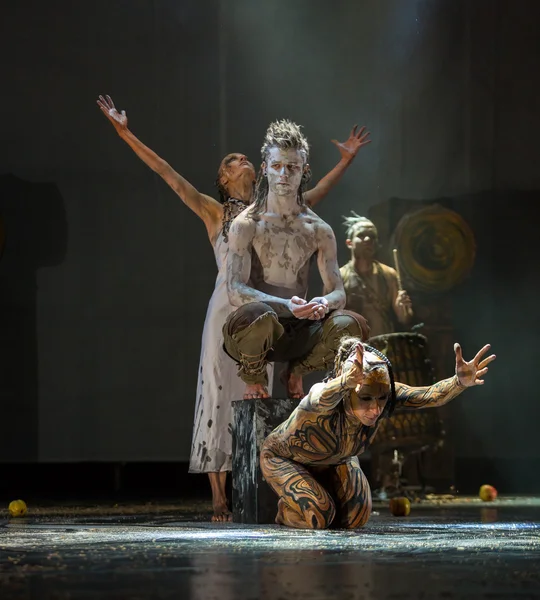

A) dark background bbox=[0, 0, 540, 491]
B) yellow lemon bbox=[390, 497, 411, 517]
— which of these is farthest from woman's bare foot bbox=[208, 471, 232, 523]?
dark background bbox=[0, 0, 540, 491]

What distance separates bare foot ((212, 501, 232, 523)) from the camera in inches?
179

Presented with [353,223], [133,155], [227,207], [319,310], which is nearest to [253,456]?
[319,310]

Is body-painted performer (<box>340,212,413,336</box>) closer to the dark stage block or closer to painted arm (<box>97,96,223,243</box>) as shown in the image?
painted arm (<box>97,96,223,243</box>)

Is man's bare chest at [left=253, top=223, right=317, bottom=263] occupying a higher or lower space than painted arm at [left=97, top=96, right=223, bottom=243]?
lower

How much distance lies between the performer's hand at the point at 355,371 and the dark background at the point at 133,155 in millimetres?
3664


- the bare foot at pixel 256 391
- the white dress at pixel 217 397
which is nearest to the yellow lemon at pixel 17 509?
the white dress at pixel 217 397

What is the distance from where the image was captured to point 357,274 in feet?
22.6

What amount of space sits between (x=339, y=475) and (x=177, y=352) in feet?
10.5

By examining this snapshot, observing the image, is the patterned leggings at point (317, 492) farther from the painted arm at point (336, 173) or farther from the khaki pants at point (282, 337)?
the painted arm at point (336, 173)

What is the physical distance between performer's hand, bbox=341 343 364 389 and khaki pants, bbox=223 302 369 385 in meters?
0.66

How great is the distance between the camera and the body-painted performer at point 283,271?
416cm

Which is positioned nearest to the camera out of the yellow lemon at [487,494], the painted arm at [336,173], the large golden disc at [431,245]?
the painted arm at [336,173]

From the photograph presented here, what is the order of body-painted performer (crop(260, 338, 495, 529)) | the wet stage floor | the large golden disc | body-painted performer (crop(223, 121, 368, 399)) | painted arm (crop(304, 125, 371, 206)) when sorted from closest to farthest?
1. the wet stage floor
2. body-painted performer (crop(260, 338, 495, 529))
3. body-painted performer (crop(223, 121, 368, 399))
4. painted arm (crop(304, 125, 371, 206))
5. the large golden disc

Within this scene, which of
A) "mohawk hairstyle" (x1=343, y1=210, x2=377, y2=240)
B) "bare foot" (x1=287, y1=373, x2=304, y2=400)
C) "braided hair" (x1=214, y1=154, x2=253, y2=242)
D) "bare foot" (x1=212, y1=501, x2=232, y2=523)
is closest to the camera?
"bare foot" (x1=287, y1=373, x2=304, y2=400)
